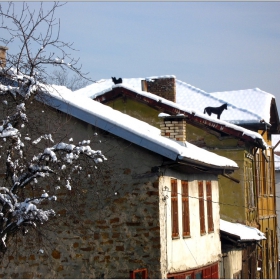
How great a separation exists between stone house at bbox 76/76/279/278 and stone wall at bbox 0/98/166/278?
687 centimetres

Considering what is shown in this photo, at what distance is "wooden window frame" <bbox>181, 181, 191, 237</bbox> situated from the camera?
53.6 ft

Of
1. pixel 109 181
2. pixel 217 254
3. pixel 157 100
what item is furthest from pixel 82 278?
pixel 157 100

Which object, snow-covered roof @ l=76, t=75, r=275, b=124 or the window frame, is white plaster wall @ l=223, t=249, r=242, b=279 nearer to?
the window frame

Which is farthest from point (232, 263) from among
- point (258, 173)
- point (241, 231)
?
point (258, 173)

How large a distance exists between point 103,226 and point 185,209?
279 centimetres

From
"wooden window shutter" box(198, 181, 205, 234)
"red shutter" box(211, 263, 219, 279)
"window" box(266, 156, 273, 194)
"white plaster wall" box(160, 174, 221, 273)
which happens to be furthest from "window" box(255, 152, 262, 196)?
"wooden window shutter" box(198, 181, 205, 234)

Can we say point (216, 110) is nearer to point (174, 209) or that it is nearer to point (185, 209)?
point (185, 209)

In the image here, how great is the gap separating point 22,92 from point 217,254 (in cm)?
966

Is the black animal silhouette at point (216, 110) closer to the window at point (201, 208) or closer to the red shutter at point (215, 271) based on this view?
the window at point (201, 208)

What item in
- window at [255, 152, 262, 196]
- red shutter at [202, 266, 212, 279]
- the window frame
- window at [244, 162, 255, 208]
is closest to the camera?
the window frame

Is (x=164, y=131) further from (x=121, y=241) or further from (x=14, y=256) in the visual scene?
(x=14, y=256)

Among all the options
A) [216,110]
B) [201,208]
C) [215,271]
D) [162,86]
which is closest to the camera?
[201,208]

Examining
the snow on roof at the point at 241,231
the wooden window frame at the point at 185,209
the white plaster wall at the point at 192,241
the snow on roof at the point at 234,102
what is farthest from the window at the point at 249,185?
the wooden window frame at the point at 185,209

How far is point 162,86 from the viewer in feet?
82.0
